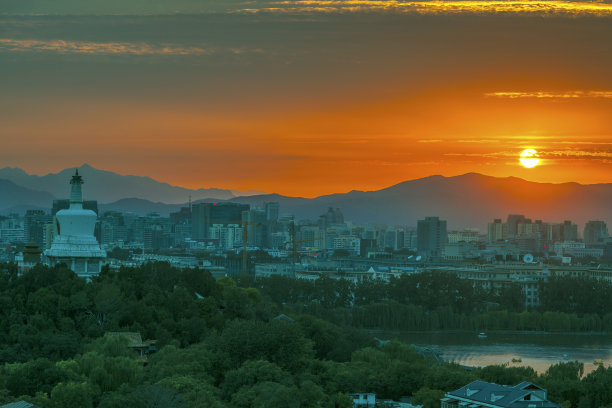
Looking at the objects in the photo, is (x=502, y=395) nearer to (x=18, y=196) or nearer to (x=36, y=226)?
(x=36, y=226)

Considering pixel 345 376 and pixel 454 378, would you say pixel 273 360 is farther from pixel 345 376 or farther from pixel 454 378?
pixel 454 378

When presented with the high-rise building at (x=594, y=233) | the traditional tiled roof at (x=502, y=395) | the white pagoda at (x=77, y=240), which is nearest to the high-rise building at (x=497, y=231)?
the high-rise building at (x=594, y=233)

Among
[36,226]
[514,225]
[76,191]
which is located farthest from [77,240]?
[514,225]

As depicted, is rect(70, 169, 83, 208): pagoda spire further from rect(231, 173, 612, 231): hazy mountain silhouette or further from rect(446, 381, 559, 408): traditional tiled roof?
rect(231, 173, 612, 231): hazy mountain silhouette

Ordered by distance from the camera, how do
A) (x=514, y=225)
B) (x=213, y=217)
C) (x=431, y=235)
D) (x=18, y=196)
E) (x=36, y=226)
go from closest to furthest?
(x=36, y=226) → (x=431, y=235) → (x=213, y=217) → (x=514, y=225) → (x=18, y=196)

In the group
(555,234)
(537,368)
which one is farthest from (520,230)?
(537,368)

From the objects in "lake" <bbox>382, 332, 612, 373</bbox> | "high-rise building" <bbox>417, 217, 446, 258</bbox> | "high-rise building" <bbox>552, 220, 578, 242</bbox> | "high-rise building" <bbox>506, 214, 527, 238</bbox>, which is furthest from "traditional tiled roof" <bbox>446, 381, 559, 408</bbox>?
"high-rise building" <bbox>506, 214, 527, 238</bbox>
